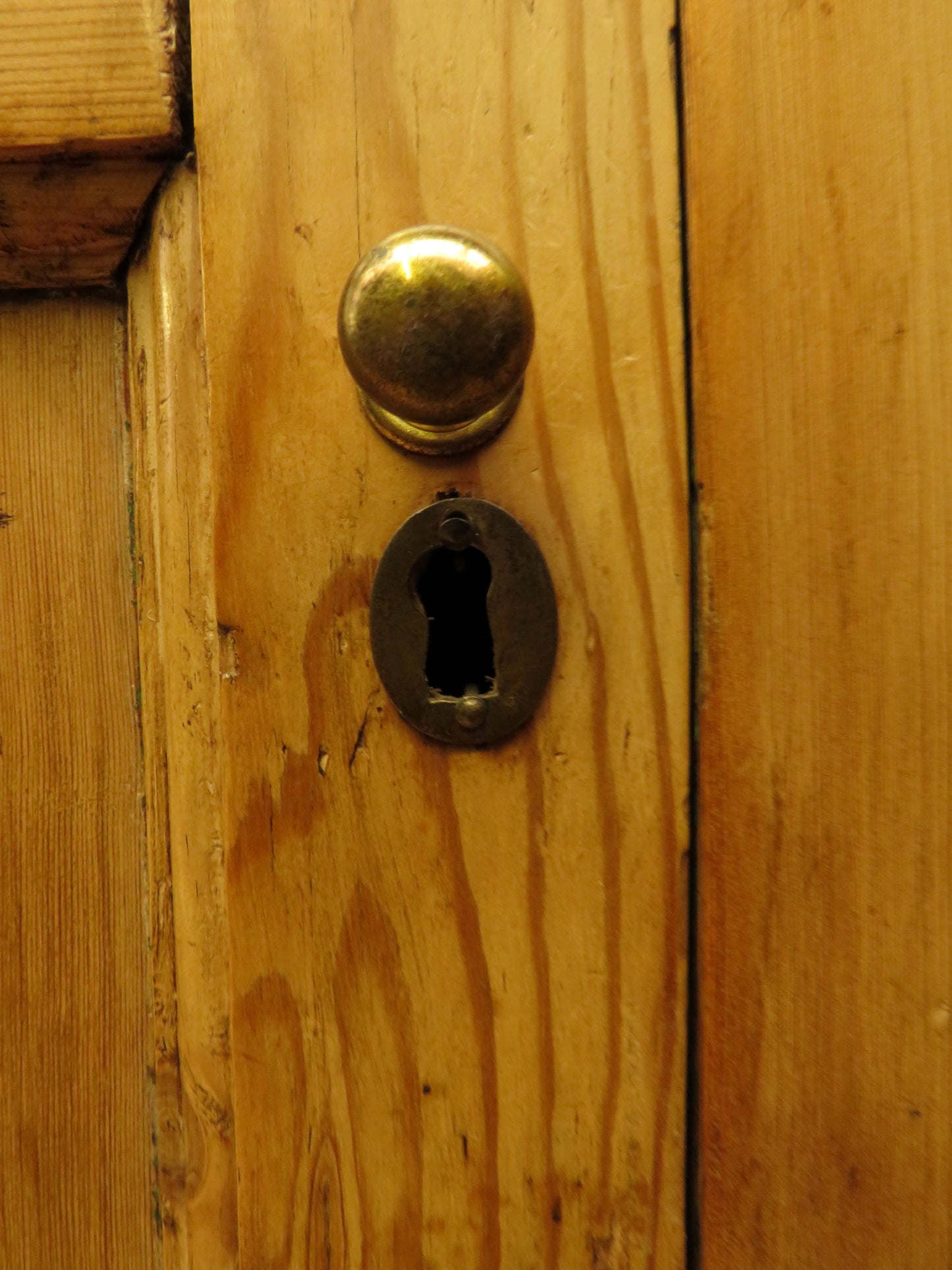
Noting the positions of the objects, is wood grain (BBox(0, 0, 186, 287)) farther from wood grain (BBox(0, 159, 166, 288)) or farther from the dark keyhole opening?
the dark keyhole opening

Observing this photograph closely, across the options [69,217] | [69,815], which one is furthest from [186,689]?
[69,217]

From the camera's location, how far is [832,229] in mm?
293

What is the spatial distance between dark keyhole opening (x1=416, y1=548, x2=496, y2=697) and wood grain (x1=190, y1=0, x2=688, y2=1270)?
2cm

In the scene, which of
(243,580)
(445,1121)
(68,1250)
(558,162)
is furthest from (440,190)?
(68,1250)

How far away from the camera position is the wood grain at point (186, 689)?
0.34 metres

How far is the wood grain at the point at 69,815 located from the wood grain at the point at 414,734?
0.09m

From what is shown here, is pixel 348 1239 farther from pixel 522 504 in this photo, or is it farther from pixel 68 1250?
pixel 522 504

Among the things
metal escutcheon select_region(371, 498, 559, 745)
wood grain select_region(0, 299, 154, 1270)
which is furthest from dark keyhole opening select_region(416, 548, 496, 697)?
wood grain select_region(0, 299, 154, 1270)

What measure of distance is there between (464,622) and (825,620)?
13cm

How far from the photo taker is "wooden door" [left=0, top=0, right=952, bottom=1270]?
0.96ft

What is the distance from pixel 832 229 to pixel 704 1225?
367 mm

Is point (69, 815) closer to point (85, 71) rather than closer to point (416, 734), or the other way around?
Answer: point (416, 734)

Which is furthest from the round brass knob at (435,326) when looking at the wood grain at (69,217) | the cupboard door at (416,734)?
the wood grain at (69,217)

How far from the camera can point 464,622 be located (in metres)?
0.32
